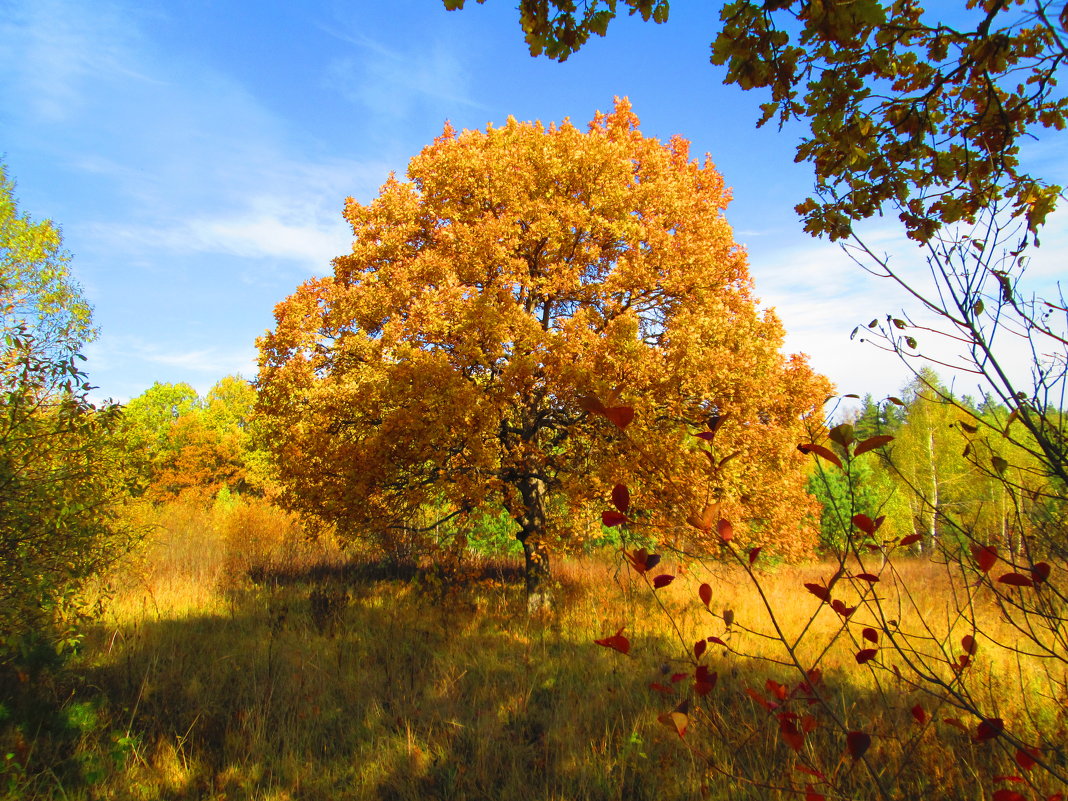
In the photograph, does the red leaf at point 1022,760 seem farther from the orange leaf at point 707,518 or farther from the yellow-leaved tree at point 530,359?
the yellow-leaved tree at point 530,359

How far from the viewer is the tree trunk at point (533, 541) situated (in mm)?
8430

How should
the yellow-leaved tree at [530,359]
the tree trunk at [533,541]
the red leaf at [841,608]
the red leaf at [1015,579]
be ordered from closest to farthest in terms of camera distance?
1. the red leaf at [1015,579]
2. the red leaf at [841,608]
3. the yellow-leaved tree at [530,359]
4. the tree trunk at [533,541]

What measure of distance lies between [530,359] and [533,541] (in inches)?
121

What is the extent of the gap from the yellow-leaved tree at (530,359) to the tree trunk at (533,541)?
0.13 feet

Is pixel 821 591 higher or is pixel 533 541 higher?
pixel 821 591

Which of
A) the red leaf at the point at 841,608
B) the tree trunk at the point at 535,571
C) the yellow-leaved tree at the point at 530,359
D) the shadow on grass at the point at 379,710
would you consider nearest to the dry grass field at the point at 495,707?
the shadow on grass at the point at 379,710

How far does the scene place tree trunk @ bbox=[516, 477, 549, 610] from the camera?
8.43m

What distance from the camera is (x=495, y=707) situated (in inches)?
199

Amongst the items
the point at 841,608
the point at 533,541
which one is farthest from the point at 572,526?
the point at 841,608

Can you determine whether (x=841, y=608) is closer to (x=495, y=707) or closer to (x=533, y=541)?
(x=495, y=707)

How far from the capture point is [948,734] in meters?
4.50

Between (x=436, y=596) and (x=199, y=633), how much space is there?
3.41 m

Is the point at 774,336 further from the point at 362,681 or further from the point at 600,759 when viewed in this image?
the point at 362,681

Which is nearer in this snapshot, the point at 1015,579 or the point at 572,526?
the point at 1015,579
